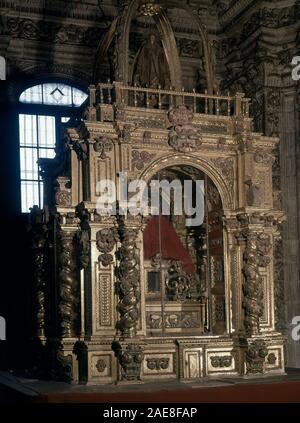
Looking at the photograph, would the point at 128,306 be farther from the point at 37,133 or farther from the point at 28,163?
the point at 37,133

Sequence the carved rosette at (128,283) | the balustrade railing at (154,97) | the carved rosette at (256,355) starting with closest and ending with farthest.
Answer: the carved rosette at (128,283), the carved rosette at (256,355), the balustrade railing at (154,97)

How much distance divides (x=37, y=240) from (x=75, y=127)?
8.24 ft

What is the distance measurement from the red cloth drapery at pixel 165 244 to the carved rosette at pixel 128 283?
1207 mm

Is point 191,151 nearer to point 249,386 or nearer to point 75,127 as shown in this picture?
point 75,127

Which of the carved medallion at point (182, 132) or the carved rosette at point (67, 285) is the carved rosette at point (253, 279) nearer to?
the carved medallion at point (182, 132)

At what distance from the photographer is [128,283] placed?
11.1 metres

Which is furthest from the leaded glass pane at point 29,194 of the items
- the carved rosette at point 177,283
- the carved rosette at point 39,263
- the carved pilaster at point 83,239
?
the carved pilaster at point 83,239

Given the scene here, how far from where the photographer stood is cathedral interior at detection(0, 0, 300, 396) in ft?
37.2

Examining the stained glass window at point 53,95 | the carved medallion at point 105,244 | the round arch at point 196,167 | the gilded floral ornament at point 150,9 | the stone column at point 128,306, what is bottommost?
the stone column at point 128,306

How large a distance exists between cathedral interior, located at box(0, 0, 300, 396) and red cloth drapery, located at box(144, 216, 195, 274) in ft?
0.08

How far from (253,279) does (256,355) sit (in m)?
1.13

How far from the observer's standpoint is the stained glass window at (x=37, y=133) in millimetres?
15797

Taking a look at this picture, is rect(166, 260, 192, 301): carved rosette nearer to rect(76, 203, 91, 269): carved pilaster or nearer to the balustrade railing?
rect(76, 203, 91, 269): carved pilaster

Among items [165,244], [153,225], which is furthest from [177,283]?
[153,225]
